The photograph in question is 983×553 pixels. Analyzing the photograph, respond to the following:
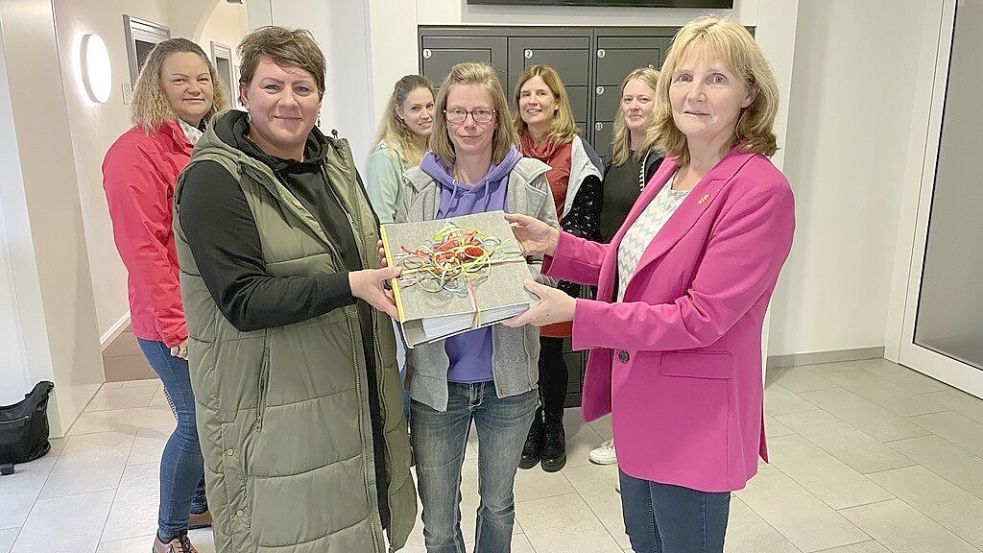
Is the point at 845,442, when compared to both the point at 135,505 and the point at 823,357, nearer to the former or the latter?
the point at 823,357

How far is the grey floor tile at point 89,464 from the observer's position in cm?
284

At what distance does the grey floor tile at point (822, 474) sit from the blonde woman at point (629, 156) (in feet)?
4.10

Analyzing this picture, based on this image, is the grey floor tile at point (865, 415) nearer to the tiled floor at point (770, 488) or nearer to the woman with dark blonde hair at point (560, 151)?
the tiled floor at point (770, 488)

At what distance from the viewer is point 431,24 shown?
10.2 ft

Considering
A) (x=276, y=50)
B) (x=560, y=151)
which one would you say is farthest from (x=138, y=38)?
(x=276, y=50)

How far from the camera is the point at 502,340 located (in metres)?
1.69

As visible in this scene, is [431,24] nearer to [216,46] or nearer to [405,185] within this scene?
[405,185]

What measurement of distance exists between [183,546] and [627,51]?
2.70m

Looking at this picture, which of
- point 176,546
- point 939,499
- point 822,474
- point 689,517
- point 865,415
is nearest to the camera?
point 689,517

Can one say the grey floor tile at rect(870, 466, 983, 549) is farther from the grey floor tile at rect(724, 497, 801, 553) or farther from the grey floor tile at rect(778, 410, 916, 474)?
the grey floor tile at rect(724, 497, 801, 553)

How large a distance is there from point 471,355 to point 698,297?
22.4 inches

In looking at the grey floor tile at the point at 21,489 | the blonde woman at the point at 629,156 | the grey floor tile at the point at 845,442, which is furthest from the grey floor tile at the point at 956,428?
the grey floor tile at the point at 21,489

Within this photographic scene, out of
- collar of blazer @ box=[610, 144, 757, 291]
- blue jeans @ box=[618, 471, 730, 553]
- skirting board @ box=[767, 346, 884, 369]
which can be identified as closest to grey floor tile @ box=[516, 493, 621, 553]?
blue jeans @ box=[618, 471, 730, 553]

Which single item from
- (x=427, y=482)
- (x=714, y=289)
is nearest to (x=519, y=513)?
(x=427, y=482)
